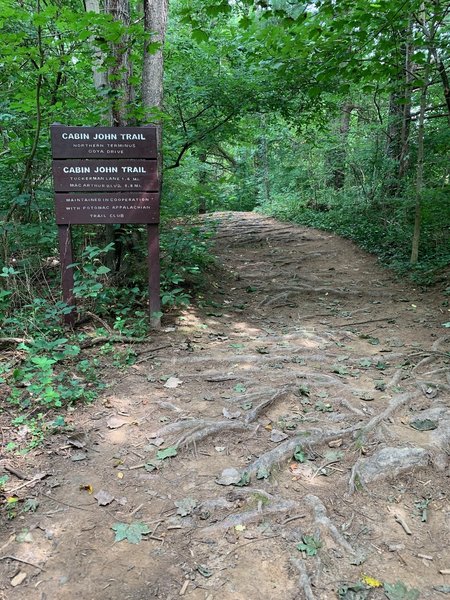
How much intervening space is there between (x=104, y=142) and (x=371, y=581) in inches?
204

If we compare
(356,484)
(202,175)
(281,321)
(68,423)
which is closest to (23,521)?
(68,423)

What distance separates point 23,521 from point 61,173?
412 cm

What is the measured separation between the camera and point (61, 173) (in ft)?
17.5

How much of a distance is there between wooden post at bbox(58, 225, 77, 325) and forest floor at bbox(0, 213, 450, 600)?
109 centimetres

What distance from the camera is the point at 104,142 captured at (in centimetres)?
532

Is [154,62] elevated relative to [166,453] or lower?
elevated

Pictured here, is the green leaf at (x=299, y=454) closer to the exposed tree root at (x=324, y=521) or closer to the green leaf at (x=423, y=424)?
the exposed tree root at (x=324, y=521)

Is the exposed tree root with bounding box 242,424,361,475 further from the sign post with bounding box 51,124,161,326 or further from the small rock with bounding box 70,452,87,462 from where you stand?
the sign post with bounding box 51,124,161,326

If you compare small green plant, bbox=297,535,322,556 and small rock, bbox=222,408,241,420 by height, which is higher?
small green plant, bbox=297,535,322,556

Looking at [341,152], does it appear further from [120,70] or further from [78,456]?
[78,456]

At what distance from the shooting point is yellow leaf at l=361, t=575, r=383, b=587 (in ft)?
7.09

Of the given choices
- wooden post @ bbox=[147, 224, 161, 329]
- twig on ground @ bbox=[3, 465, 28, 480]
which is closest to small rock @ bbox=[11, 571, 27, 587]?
twig on ground @ bbox=[3, 465, 28, 480]

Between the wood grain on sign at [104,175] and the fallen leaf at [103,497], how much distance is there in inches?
150

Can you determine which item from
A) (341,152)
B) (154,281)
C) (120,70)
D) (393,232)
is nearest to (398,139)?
(393,232)
